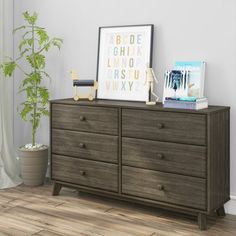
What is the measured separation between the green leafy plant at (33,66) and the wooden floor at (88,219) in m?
0.61

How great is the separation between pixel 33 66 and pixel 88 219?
1313mm

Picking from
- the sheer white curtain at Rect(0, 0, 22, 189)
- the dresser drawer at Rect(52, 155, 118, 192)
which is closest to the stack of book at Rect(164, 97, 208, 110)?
the dresser drawer at Rect(52, 155, 118, 192)

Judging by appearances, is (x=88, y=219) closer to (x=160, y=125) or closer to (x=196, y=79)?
(x=160, y=125)

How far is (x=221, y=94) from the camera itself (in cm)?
299

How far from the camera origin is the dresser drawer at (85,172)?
10.2 feet

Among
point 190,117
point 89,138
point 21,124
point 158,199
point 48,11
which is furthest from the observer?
point 21,124

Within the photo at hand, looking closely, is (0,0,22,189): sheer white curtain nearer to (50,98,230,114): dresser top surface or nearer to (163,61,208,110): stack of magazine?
(50,98,230,114): dresser top surface

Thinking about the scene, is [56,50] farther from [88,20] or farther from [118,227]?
[118,227]

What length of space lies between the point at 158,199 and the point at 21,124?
162 centimetres

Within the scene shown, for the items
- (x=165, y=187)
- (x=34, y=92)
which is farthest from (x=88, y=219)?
(x=34, y=92)

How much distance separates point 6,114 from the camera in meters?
3.81

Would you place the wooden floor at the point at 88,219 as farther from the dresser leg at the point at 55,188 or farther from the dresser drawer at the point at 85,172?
the dresser drawer at the point at 85,172

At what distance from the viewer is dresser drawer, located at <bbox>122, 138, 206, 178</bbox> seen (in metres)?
2.75

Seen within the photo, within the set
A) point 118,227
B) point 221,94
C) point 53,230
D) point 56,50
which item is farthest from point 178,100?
point 56,50
